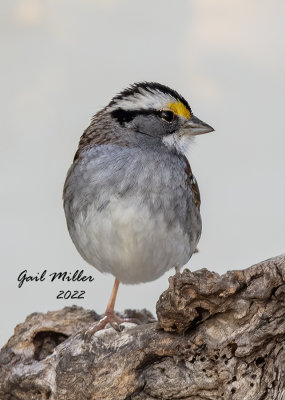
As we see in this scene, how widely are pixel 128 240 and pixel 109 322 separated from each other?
0.69 meters

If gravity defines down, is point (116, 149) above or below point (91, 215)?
above

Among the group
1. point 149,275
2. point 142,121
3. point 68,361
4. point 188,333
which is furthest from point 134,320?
point 142,121

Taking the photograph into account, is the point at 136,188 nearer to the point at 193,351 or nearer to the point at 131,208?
the point at 131,208

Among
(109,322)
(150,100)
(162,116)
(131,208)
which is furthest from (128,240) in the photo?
(150,100)

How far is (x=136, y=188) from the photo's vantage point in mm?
5617

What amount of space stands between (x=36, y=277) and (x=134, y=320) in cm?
105

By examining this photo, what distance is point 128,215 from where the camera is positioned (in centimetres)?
551

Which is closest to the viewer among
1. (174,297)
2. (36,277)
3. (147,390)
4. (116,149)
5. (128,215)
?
(174,297)


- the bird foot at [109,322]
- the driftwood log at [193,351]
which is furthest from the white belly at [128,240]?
the driftwood log at [193,351]

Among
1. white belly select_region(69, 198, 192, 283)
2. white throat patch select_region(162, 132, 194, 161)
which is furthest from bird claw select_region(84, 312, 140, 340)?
white throat patch select_region(162, 132, 194, 161)

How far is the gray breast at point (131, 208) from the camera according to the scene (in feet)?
18.3

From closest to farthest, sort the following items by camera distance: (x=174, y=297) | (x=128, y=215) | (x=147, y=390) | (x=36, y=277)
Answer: (x=174, y=297), (x=147, y=390), (x=128, y=215), (x=36, y=277)

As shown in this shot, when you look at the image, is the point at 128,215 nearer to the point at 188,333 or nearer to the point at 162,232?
the point at 162,232

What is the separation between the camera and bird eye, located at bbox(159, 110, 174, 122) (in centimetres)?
600
